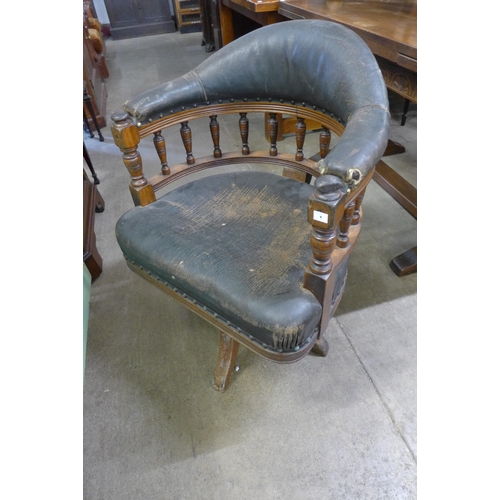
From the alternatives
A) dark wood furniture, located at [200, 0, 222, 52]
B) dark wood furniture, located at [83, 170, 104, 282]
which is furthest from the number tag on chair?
dark wood furniture, located at [200, 0, 222, 52]

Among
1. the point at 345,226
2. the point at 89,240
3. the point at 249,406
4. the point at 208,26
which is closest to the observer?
the point at 345,226

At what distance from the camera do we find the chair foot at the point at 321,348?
123 cm

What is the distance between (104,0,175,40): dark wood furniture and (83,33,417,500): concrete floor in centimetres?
537

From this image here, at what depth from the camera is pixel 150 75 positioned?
388 cm

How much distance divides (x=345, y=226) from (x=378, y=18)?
3.92ft

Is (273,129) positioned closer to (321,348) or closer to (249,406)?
(321,348)

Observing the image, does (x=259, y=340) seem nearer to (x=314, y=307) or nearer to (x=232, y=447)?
(x=314, y=307)

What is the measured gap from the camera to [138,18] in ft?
18.0

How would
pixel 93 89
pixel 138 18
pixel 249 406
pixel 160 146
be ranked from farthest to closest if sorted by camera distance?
pixel 138 18
pixel 93 89
pixel 249 406
pixel 160 146

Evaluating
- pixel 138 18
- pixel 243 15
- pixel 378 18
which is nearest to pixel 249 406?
pixel 378 18

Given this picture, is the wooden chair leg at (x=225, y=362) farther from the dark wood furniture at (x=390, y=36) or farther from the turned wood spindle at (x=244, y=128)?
the dark wood furniture at (x=390, y=36)

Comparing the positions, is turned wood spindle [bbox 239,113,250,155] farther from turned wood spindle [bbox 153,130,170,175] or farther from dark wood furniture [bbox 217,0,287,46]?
dark wood furniture [bbox 217,0,287,46]

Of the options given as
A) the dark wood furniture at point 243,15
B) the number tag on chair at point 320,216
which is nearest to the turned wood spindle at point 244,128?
the number tag on chair at point 320,216

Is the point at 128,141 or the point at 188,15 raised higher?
the point at 188,15
